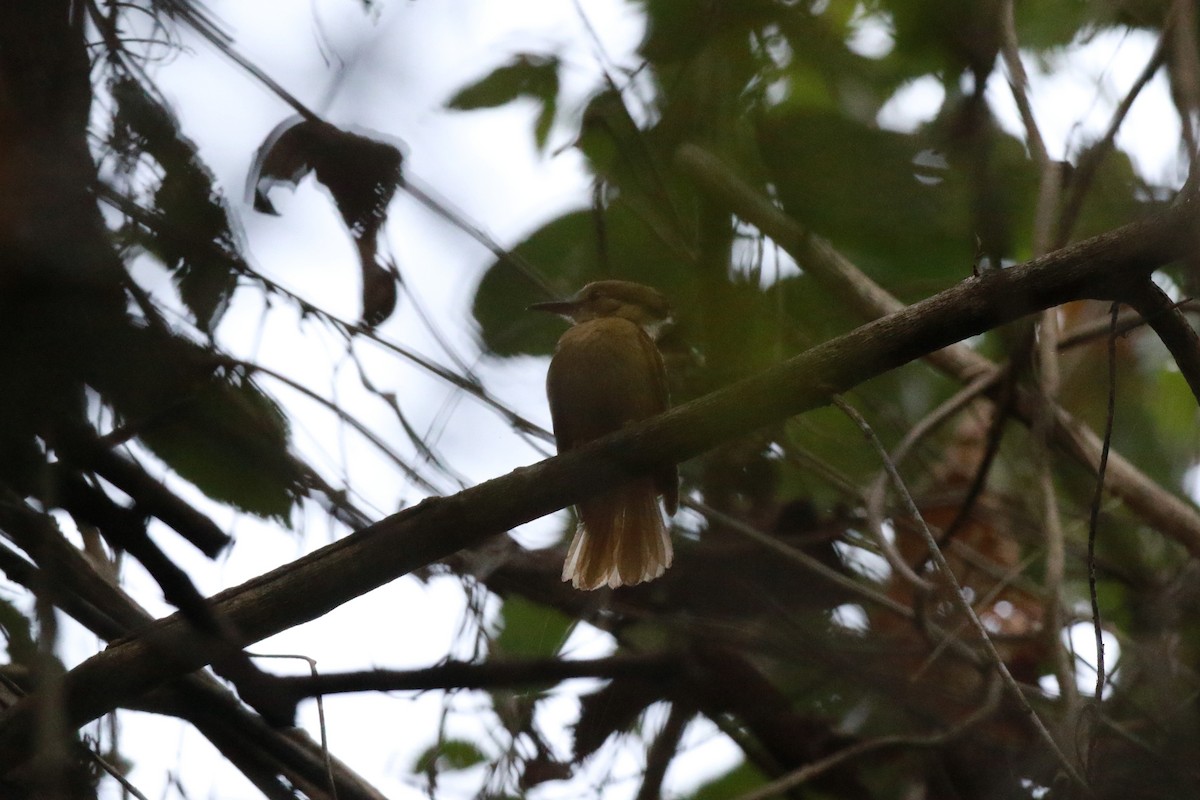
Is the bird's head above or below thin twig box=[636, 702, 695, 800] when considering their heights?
above

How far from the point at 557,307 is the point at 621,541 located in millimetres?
824

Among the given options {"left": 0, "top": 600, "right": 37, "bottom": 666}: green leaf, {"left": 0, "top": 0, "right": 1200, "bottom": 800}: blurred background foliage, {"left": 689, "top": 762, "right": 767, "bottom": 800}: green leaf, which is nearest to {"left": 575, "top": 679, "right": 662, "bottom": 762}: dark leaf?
{"left": 0, "top": 0, "right": 1200, "bottom": 800}: blurred background foliage

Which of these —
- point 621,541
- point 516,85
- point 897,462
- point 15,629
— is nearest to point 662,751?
point 621,541

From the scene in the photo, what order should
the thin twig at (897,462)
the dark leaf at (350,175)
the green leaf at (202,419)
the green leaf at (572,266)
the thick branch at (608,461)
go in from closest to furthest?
the green leaf at (202,419) < the thick branch at (608,461) < the dark leaf at (350,175) < the thin twig at (897,462) < the green leaf at (572,266)

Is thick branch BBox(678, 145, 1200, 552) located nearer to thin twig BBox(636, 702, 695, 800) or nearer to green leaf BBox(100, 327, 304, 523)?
thin twig BBox(636, 702, 695, 800)

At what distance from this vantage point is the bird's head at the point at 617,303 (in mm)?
4080

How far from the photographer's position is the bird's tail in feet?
11.8

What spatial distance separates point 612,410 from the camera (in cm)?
379

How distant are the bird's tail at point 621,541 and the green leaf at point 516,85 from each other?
121cm

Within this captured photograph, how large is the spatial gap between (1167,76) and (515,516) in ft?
9.62

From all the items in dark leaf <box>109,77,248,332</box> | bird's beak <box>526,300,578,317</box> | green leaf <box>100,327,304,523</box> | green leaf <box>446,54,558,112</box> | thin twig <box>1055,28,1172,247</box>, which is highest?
green leaf <box>446,54,558,112</box>

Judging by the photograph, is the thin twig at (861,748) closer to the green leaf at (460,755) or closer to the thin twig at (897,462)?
the thin twig at (897,462)

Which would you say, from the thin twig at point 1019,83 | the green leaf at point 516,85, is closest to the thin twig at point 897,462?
the thin twig at point 1019,83

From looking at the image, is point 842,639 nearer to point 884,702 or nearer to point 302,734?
point 884,702
